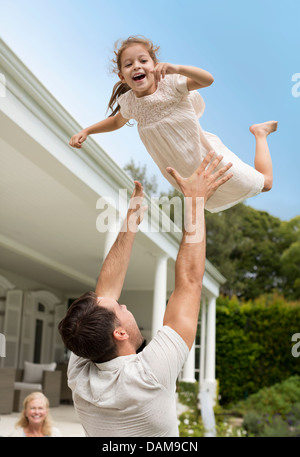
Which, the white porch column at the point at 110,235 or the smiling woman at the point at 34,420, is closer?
the smiling woman at the point at 34,420

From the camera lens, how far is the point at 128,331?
1.39 m

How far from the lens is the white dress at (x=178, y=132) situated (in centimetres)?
140

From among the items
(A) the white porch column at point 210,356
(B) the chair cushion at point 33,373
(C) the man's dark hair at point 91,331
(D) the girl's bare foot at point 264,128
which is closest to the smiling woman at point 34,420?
(C) the man's dark hair at point 91,331

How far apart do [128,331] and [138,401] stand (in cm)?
19

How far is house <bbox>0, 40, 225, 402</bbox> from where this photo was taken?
3.48m

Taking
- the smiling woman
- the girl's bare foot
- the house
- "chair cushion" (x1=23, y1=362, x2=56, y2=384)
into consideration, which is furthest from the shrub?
the girl's bare foot

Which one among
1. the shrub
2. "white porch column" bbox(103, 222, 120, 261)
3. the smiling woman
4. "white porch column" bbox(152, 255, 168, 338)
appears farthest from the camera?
the shrub

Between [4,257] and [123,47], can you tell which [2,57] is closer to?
[123,47]

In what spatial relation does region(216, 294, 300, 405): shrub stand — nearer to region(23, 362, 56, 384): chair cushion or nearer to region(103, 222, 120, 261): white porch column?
region(23, 362, 56, 384): chair cushion

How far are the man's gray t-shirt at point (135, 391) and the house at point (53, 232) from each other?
384 mm

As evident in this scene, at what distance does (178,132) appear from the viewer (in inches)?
57.1

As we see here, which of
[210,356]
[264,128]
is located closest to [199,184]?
[264,128]

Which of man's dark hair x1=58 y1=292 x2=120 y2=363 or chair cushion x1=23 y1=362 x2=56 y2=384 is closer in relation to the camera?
man's dark hair x1=58 y1=292 x2=120 y2=363

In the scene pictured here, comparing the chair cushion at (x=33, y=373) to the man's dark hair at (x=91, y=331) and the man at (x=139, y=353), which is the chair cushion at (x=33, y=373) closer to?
the man at (x=139, y=353)
